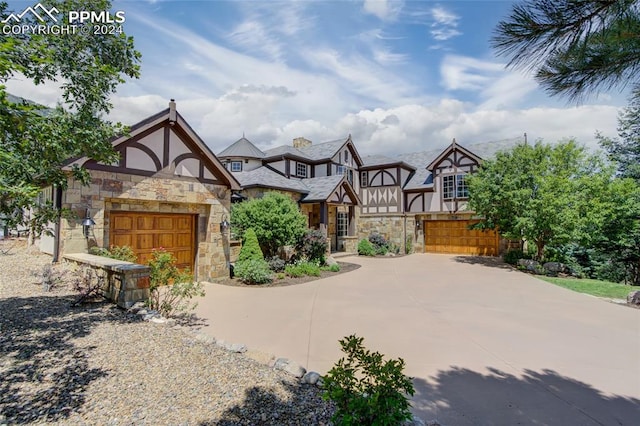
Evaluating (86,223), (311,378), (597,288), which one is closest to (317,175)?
(86,223)

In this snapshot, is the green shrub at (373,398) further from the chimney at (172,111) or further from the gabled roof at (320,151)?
the gabled roof at (320,151)

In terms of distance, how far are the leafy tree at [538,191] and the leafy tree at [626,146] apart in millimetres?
7927

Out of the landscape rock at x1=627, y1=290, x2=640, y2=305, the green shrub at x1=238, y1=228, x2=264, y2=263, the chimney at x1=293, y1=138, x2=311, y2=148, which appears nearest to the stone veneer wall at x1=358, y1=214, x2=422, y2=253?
the chimney at x1=293, y1=138, x2=311, y2=148

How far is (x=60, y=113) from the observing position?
473 centimetres

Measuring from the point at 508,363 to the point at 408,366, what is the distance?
154cm

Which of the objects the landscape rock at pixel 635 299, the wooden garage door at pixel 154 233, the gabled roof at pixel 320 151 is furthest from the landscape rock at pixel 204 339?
the gabled roof at pixel 320 151

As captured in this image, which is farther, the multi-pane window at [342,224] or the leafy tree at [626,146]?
the multi-pane window at [342,224]

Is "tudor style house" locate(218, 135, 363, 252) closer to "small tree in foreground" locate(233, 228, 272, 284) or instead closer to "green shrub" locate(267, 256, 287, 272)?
"green shrub" locate(267, 256, 287, 272)

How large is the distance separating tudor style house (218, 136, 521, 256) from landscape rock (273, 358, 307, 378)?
13.1 metres

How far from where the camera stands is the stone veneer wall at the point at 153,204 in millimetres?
7883

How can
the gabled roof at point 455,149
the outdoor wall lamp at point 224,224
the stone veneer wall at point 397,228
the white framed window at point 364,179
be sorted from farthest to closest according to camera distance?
the white framed window at point 364,179, the stone veneer wall at point 397,228, the gabled roof at point 455,149, the outdoor wall lamp at point 224,224

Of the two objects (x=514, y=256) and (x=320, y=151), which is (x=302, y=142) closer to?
(x=320, y=151)

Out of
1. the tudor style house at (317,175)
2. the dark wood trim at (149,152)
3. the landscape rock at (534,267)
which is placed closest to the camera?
the dark wood trim at (149,152)

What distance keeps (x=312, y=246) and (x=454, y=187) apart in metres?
11.4
